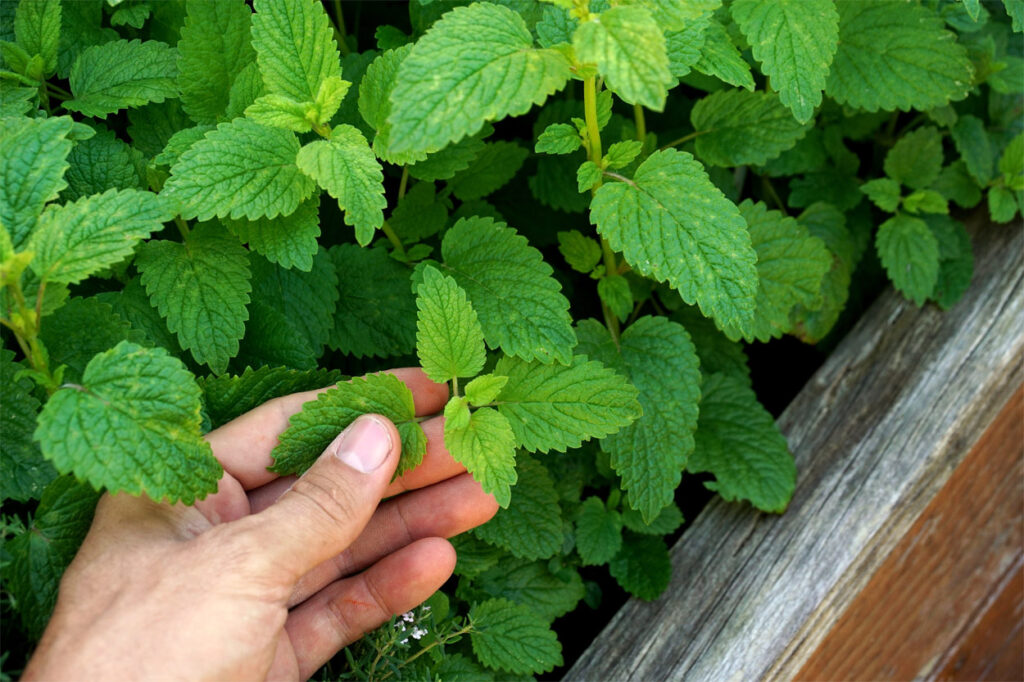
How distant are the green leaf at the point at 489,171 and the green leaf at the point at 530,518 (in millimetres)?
493

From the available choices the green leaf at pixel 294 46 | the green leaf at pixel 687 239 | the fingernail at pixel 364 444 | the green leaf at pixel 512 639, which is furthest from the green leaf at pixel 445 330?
the green leaf at pixel 512 639

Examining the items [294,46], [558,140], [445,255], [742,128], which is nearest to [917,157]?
[742,128]

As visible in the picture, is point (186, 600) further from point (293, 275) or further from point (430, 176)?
point (430, 176)

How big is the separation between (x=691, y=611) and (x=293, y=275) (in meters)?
0.94

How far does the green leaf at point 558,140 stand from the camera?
1413 mm

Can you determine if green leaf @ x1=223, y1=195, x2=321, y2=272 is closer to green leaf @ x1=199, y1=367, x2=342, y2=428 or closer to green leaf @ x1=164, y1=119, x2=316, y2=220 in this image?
green leaf @ x1=164, y1=119, x2=316, y2=220

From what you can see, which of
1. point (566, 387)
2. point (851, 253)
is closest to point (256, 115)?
point (566, 387)

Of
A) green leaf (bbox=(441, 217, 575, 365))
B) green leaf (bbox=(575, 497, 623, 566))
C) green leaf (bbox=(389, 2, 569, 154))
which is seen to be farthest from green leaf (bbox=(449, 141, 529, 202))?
green leaf (bbox=(575, 497, 623, 566))

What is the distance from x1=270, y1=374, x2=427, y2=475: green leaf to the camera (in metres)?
1.32

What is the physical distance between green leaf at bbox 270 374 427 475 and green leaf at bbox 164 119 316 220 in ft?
0.89

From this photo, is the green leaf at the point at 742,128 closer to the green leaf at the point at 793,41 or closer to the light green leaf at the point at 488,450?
the green leaf at the point at 793,41

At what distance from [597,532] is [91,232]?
39.9 inches

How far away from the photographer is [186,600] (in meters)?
1.13

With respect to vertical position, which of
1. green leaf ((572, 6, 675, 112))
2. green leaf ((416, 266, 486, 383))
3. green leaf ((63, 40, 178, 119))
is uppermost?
green leaf ((572, 6, 675, 112))
